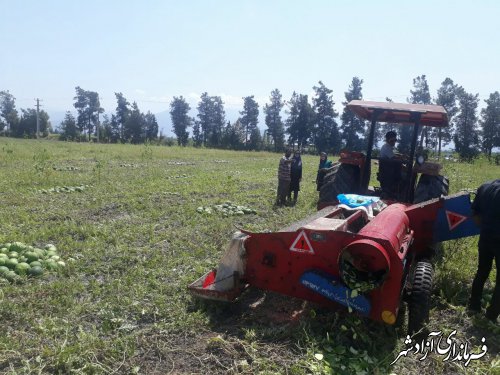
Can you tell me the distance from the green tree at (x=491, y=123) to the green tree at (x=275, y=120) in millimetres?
28888

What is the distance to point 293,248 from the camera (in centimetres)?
394

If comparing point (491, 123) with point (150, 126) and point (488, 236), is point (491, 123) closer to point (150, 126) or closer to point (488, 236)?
point (150, 126)

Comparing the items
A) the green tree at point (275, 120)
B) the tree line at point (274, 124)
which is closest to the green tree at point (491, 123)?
the tree line at point (274, 124)

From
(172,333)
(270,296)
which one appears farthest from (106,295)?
(270,296)

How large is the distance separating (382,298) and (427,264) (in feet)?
3.10

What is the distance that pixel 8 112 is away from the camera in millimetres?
73625

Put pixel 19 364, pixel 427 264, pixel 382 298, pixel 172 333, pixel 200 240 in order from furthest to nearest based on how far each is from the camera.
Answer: pixel 200 240
pixel 427 264
pixel 172 333
pixel 382 298
pixel 19 364

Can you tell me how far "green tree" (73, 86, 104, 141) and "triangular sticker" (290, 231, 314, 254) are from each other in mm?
79935

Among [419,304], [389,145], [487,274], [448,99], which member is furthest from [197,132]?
[419,304]

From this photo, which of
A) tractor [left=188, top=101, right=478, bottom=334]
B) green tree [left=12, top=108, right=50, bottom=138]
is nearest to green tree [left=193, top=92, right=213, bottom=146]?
green tree [left=12, top=108, right=50, bottom=138]

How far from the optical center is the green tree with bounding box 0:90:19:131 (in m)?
64.1

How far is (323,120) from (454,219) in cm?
6235

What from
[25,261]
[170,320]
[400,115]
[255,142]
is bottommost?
[170,320]

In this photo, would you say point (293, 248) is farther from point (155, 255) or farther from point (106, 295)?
point (155, 255)
